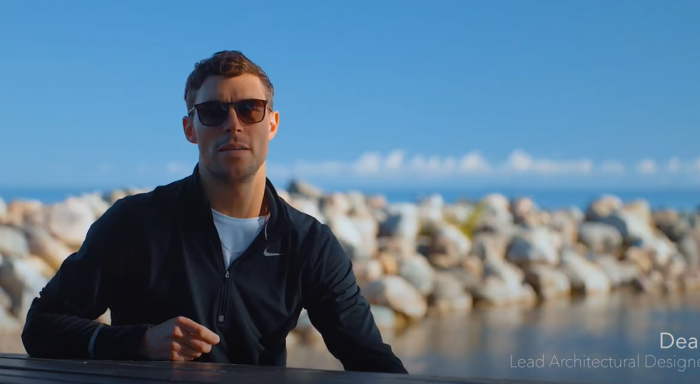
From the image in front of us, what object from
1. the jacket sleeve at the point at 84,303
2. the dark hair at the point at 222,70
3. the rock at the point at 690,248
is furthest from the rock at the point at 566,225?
the jacket sleeve at the point at 84,303

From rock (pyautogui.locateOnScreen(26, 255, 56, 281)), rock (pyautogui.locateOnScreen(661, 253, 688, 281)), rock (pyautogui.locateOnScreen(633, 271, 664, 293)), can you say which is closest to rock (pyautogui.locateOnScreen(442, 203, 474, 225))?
rock (pyautogui.locateOnScreen(633, 271, 664, 293))

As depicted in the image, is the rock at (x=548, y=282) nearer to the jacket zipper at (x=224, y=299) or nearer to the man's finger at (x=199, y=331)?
the jacket zipper at (x=224, y=299)

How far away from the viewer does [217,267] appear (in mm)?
1412

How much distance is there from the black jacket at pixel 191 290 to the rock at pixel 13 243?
15.0 ft

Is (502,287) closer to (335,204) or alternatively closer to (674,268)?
(674,268)

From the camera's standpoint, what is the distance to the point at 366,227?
24.0ft

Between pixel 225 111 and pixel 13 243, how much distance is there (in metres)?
4.88

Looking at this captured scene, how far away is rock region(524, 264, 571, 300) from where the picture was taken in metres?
6.68

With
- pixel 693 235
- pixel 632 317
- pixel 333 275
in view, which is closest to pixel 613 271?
pixel 632 317

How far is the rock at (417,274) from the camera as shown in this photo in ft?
19.7

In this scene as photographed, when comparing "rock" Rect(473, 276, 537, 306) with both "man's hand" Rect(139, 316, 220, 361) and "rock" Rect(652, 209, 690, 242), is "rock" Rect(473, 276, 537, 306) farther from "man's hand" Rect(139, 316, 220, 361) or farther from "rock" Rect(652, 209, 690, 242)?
"man's hand" Rect(139, 316, 220, 361)

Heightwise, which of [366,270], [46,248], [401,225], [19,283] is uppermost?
[401,225]

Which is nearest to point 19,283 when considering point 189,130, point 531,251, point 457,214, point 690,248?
point 189,130

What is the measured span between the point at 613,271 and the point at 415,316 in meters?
2.66
